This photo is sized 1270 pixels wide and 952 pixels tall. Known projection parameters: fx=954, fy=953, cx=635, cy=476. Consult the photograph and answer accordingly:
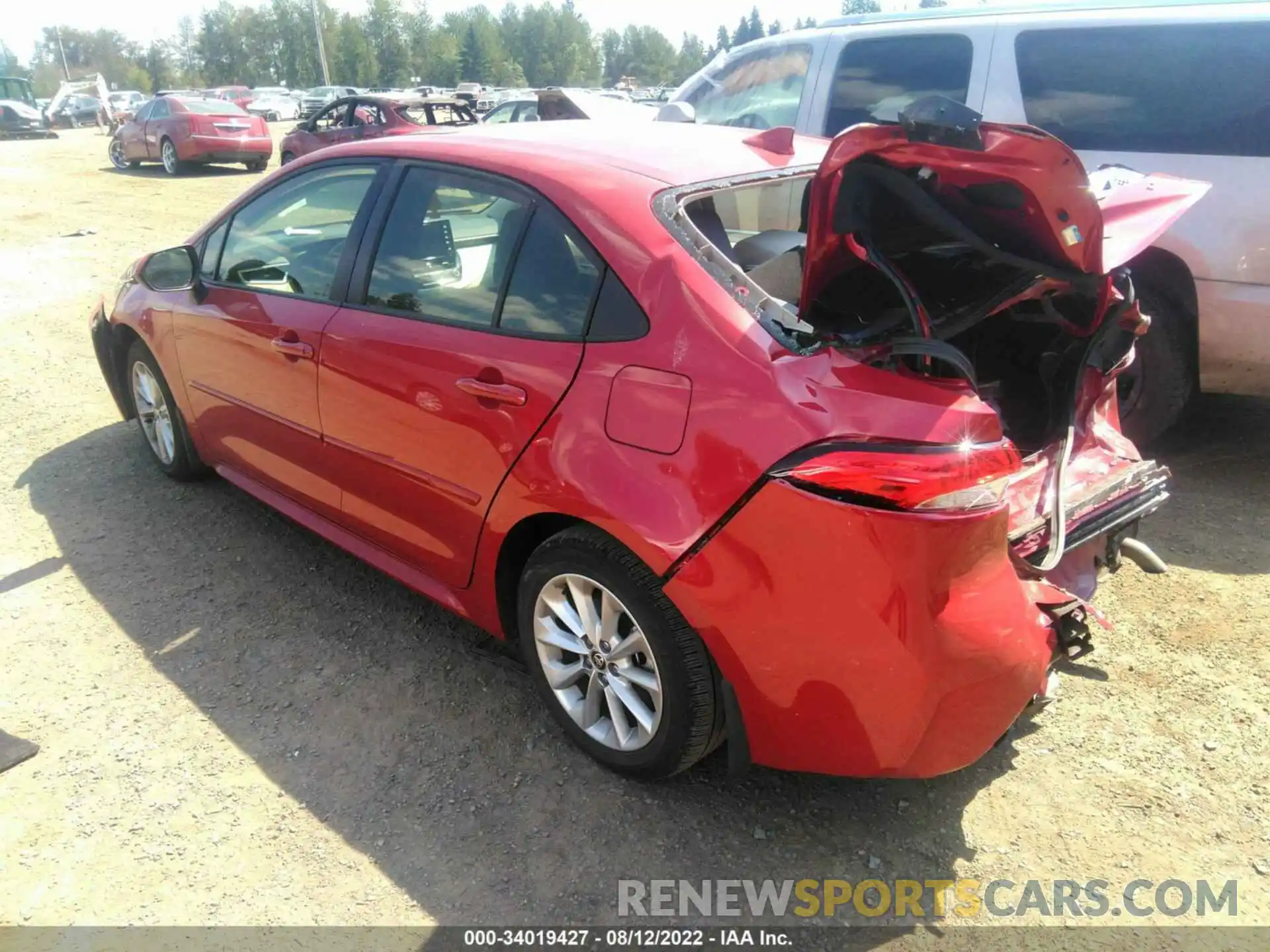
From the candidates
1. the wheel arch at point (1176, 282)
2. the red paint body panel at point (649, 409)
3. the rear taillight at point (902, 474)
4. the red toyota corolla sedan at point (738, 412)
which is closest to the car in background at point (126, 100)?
the red toyota corolla sedan at point (738, 412)

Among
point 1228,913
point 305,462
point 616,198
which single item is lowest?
point 1228,913

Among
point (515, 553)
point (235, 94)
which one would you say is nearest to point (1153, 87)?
point (515, 553)

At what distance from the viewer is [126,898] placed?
2.41 m

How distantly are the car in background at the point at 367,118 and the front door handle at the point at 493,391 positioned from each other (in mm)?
13597

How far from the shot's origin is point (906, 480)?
6.69 ft

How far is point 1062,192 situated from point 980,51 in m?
3.39

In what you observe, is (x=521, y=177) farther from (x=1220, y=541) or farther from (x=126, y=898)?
(x=1220, y=541)

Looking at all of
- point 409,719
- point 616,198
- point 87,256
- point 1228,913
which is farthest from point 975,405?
point 87,256

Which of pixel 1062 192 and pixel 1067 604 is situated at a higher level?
pixel 1062 192

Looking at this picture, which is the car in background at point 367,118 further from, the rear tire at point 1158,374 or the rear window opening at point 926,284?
the rear window opening at point 926,284

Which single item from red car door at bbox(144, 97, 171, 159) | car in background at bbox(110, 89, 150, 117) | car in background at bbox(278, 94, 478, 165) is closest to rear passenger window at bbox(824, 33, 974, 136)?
car in background at bbox(278, 94, 478, 165)

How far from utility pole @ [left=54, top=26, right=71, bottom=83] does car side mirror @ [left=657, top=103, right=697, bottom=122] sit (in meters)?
96.9
